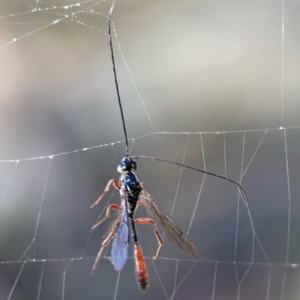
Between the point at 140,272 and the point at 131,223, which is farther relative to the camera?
the point at 131,223

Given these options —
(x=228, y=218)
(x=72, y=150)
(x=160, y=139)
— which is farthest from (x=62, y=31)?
(x=228, y=218)

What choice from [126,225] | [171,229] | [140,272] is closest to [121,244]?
[126,225]

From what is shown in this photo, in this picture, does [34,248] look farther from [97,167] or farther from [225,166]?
[225,166]

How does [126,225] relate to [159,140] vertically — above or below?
below

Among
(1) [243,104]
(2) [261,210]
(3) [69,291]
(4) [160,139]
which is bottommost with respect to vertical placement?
(3) [69,291]

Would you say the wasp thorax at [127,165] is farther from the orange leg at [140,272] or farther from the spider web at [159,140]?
the spider web at [159,140]

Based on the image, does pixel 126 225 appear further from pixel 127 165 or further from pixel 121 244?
pixel 127 165
